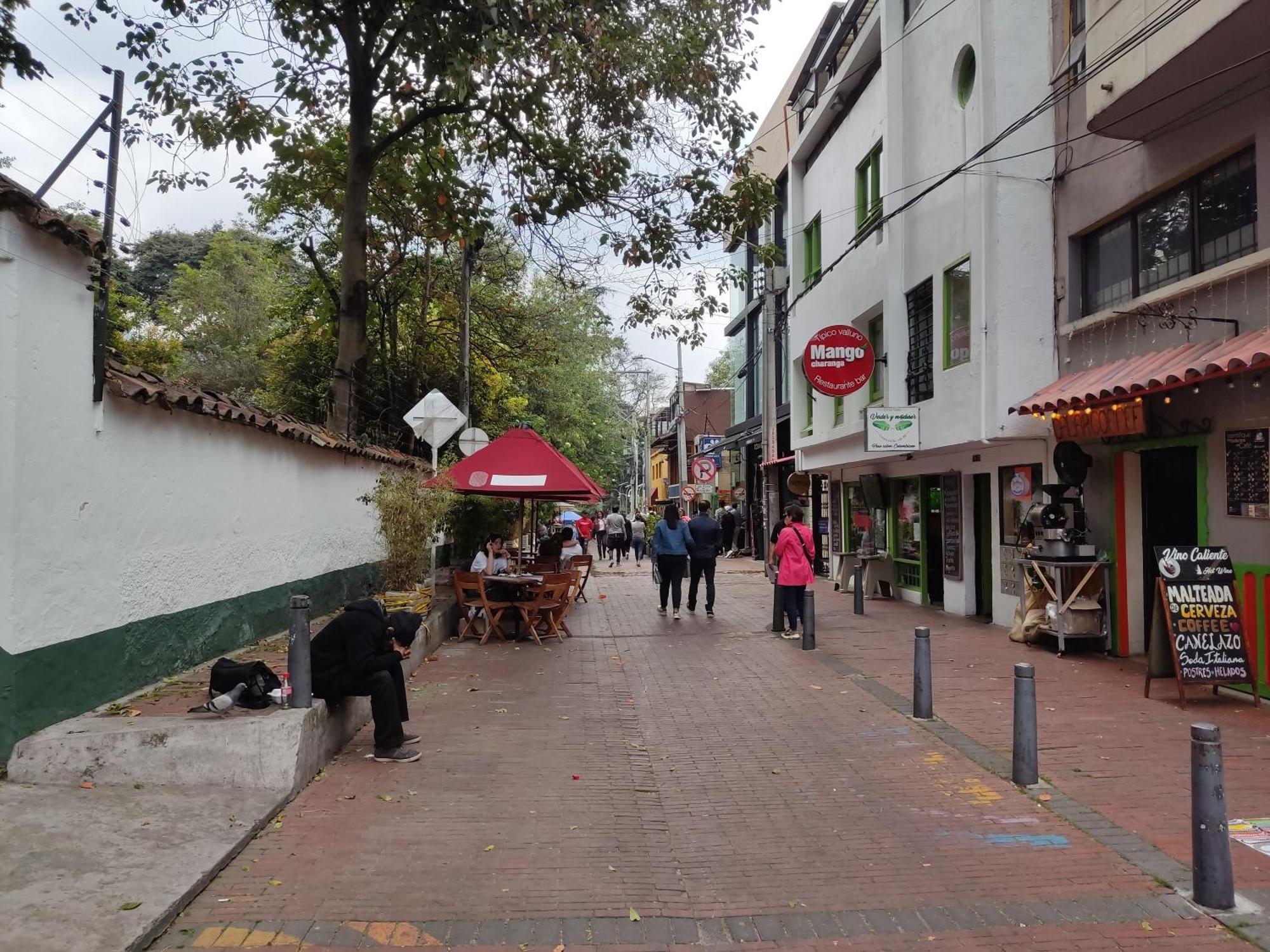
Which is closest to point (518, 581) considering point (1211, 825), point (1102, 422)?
point (1102, 422)

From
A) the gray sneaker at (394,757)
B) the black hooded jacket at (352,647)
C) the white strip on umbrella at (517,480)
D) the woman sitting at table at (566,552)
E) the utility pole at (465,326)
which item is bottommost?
the gray sneaker at (394,757)

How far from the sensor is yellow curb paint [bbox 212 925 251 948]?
148 inches

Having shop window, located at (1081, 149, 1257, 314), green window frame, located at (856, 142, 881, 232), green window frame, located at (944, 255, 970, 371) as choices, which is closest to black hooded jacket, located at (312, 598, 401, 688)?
shop window, located at (1081, 149, 1257, 314)

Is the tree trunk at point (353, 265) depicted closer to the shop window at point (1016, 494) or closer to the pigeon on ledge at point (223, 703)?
the pigeon on ledge at point (223, 703)

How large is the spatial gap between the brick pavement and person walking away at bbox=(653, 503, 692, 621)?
6182 millimetres

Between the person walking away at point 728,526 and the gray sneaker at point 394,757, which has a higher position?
the person walking away at point 728,526

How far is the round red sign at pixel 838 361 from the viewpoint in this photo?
14.7m

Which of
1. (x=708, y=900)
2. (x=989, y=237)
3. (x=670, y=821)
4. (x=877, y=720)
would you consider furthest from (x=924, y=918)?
(x=989, y=237)

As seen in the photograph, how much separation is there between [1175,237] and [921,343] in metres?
5.04

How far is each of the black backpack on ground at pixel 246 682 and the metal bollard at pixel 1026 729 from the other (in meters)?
4.73

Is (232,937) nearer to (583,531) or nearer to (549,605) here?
(549,605)

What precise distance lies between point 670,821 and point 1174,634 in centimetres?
486

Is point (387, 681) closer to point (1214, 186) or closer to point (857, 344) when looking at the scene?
point (1214, 186)

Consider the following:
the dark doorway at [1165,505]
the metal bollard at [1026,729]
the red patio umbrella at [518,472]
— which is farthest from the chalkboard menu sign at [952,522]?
the metal bollard at [1026,729]
